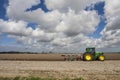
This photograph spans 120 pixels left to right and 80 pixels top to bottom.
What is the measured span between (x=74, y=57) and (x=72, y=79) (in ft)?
83.9

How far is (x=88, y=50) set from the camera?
40.5 metres

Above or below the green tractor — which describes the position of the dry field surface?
below

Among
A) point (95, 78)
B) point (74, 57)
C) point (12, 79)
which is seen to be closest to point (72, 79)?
point (95, 78)

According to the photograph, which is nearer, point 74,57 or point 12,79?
point 12,79

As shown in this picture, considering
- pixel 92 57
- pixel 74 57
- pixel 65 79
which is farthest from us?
pixel 74 57

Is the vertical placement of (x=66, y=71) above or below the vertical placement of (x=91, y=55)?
below

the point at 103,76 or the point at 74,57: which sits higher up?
the point at 74,57

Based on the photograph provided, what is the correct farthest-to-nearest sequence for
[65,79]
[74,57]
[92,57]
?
[74,57] < [92,57] < [65,79]

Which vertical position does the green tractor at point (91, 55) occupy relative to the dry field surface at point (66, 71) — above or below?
above

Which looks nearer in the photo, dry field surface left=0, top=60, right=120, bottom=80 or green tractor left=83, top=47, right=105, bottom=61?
dry field surface left=0, top=60, right=120, bottom=80

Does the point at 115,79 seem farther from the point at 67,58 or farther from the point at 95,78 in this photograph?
the point at 67,58

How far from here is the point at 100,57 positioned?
40750 millimetres

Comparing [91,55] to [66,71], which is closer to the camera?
[66,71]

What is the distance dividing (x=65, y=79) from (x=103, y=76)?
4.29 m
